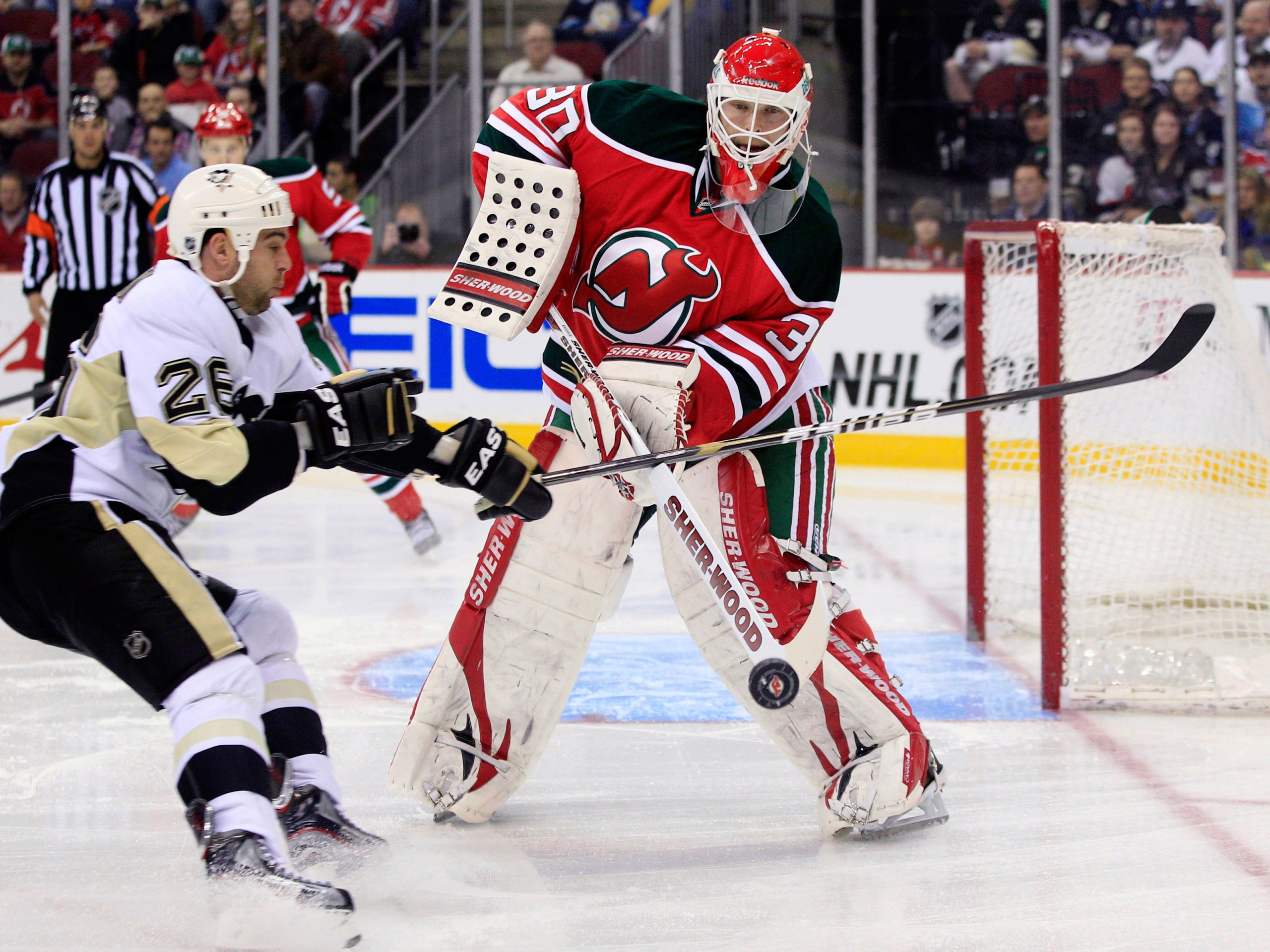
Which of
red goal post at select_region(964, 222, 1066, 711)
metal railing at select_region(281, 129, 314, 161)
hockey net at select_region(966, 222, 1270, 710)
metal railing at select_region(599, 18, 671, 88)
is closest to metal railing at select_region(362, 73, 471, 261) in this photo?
metal railing at select_region(281, 129, 314, 161)

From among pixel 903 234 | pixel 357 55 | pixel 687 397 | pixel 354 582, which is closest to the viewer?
pixel 687 397

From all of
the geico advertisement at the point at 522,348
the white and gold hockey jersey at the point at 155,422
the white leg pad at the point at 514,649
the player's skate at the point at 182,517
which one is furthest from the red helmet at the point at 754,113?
the geico advertisement at the point at 522,348

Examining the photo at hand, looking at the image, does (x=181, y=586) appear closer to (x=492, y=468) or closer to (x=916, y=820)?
(x=492, y=468)

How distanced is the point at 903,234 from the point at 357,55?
2.68m

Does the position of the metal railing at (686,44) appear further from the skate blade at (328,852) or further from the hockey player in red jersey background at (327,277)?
the skate blade at (328,852)

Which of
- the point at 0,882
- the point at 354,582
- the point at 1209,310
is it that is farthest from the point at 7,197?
the point at 1209,310

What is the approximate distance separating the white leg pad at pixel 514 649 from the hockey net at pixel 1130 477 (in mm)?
1057

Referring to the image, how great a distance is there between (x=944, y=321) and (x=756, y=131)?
13.5ft

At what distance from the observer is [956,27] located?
6383mm

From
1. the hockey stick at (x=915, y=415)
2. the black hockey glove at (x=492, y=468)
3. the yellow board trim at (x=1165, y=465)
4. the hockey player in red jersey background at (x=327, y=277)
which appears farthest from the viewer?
the hockey player in red jersey background at (x=327, y=277)

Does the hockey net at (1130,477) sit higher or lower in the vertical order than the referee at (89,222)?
lower

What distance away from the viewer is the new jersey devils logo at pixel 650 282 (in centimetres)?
212

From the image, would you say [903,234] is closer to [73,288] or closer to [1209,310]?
[73,288]

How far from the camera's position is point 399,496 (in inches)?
172
